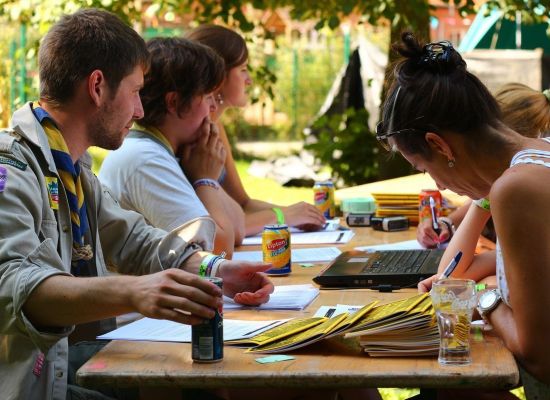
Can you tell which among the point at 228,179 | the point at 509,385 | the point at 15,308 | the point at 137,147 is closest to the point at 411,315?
the point at 509,385

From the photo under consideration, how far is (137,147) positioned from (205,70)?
0.41m

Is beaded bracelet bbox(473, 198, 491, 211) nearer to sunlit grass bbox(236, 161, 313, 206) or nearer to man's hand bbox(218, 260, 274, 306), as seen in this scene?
man's hand bbox(218, 260, 274, 306)

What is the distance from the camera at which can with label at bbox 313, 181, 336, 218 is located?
480cm

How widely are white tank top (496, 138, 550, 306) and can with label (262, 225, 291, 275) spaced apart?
3.18 ft

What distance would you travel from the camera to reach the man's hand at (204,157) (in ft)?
12.4

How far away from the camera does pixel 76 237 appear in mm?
2635

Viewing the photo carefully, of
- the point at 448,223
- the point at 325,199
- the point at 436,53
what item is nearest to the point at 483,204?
the point at 436,53

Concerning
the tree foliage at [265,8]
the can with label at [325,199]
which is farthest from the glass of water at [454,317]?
the tree foliage at [265,8]

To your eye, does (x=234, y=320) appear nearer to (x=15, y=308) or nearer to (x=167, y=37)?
(x=15, y=308)

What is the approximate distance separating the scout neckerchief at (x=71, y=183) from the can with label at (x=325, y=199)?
2.19 m

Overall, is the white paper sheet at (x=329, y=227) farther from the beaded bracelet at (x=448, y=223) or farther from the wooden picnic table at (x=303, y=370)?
the wooden picnic table at (x=303, y=370)

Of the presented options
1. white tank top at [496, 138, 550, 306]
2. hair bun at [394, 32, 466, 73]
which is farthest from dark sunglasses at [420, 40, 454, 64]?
white tank top at [496, 138, 550, 306]

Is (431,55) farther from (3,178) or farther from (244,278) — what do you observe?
(3,178)

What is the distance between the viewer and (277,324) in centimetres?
242
